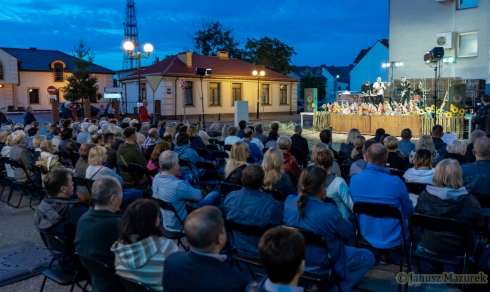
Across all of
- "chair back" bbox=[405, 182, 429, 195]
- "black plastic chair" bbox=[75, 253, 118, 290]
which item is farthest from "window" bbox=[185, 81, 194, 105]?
"black plastic chair" bbox=[75, 253, 118, 290]

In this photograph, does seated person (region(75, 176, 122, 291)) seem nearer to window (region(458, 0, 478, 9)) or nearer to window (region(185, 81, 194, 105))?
window (region(458, 0, 478, 9))

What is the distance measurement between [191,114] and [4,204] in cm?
2253

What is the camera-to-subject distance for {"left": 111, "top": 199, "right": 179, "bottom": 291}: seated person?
253 cm

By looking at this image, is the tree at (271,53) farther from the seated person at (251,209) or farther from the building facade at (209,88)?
the seated person at (251,209)

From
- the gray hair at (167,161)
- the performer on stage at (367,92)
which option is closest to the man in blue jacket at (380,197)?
the gray hair at (167,161)

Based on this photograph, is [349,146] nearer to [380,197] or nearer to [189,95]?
[380,197]

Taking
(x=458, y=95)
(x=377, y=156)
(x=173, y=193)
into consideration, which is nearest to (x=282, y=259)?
(x=377, y=156)

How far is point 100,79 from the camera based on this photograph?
48.2 metres

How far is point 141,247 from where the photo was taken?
254 centimetres

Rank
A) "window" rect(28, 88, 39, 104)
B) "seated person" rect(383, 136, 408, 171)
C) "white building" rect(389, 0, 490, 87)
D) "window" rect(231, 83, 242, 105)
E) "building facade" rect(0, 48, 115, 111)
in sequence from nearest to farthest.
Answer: "seated person" rect(383, 136, 408, 171) < "white building" rect(389, 0, 490, 87) < "window" rect(231, 83, 242, 105) < "building facade" rect(0, 48, 115, 111) < "window" rect(28, 88, 39, 104)

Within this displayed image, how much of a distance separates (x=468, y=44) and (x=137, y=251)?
83.8 ft

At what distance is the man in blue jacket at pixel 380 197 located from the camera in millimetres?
3738

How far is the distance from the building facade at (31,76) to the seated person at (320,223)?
44.1 metres

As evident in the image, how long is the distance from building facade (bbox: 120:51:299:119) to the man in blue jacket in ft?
76.3
